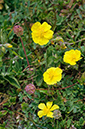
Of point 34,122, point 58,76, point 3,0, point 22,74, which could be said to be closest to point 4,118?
point 34,122

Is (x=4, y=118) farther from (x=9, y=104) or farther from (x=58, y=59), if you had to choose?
(x=58, y=59)

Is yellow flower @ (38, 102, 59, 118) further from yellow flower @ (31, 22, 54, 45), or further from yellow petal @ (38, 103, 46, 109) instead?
yellow flower @ (31, 22, 54, 45)

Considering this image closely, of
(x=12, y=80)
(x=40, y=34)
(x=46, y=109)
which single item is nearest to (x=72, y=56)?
(x=40, y=34)

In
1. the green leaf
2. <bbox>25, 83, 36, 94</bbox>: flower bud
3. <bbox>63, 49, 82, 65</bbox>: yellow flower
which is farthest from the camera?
the green leaf

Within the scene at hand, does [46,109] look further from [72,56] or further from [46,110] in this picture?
[72,56]

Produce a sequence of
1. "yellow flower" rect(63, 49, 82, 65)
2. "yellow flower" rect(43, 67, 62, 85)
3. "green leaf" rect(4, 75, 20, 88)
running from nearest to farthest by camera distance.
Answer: "yellow flower" rect(43, 67, 62, 85), "yellow flower" rect(63, 49, 82, 65), "green leaf" rect(4, 75, 20, 88)

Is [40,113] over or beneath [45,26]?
beneath

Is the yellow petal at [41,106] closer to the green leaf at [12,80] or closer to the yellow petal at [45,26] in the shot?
the green leaf at [12,80]

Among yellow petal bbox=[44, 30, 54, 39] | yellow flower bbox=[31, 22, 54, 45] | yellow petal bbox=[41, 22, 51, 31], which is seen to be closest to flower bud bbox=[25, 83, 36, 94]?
yellow flower bbox=[31, 22, 54, 45]
